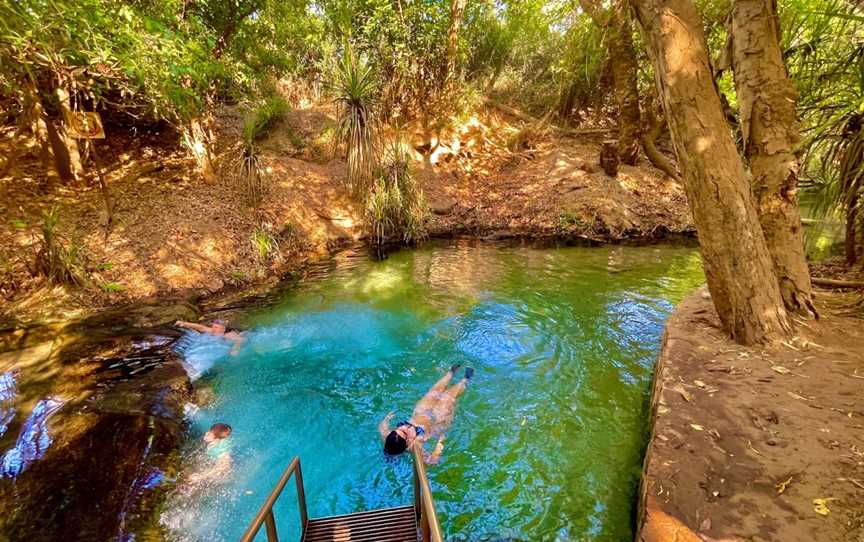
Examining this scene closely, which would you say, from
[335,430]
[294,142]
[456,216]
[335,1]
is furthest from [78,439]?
[335,1]

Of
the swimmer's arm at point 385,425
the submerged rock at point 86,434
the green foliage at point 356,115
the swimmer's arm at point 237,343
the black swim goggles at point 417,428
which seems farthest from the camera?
the green foliage at point 356,115

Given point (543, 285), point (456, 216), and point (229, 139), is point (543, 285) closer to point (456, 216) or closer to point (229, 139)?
point (456, 216)

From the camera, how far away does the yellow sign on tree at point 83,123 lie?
6.71m

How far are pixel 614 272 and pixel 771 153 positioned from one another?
4.44 metres

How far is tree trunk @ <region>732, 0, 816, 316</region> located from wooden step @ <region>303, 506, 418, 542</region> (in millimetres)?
3988

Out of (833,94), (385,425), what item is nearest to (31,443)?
(385,425)

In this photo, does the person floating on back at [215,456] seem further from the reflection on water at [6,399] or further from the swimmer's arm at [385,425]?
the reflection on water at [6,399]

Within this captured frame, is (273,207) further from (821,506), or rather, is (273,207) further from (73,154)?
(821,506)

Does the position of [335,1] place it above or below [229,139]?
above

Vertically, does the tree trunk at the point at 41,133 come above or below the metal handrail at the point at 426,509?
above

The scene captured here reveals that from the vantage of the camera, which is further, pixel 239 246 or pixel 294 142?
pixel 294 142

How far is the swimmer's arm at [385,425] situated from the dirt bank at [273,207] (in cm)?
454

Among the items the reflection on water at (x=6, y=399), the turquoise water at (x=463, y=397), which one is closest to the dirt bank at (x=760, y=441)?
the turquoise water at (x=463, y=397)

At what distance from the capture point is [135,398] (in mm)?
3961
